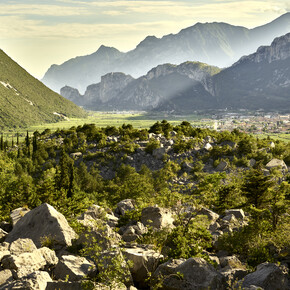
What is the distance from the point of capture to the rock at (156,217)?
22.4 meters

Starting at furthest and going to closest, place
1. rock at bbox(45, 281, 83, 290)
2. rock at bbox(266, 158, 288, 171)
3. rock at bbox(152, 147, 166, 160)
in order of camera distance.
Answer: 1. rock at bbox(152, 147, 166, 160)
2. rock at bbox(266, 158, 288, 171)
3. rock at bbox(45, 281, 83, 290)

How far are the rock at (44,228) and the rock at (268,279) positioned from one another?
1071 cm

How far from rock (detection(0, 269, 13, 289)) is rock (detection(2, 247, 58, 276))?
16.6 inches

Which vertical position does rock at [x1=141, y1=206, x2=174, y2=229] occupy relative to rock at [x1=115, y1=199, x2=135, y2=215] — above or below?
above

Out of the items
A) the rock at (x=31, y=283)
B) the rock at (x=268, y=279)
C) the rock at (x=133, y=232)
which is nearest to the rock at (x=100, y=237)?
the rock at (x=133, y=232)

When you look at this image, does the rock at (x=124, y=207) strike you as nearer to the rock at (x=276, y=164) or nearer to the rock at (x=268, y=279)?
the rock at (x=268, y=279)

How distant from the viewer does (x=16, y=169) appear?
200ft

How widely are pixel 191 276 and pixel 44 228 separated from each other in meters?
10.4

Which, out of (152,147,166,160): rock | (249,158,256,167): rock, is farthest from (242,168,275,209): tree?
(152,147,166,160): rock

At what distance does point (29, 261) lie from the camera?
14484mm

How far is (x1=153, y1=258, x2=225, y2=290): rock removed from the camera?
1320cm

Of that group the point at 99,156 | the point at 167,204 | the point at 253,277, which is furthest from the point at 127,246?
the point at 99,156

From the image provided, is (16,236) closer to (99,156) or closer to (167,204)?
(167,204)

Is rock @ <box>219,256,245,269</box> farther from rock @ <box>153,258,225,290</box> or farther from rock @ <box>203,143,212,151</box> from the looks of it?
rock @ <box>203,143,212,151</box>
